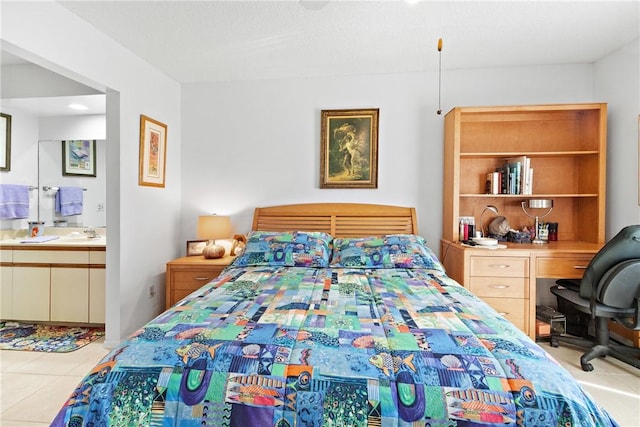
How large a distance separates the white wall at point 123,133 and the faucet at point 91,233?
0.92 metres

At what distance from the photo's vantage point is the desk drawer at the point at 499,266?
9.18ft

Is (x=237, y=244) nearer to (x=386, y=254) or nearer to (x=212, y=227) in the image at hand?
(x=212, y=227)

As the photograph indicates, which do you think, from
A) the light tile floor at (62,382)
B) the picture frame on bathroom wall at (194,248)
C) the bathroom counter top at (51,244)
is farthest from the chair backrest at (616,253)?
the bathroom counter top at (51,244)

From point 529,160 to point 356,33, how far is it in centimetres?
199

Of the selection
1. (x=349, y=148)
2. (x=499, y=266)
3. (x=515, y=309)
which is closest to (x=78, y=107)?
(x=349, y=148)

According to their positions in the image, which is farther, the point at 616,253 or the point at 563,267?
the point at 563,267

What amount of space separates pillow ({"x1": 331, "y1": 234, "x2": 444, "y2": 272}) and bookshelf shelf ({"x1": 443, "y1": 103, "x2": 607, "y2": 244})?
0.52m

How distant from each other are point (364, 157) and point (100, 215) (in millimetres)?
3060

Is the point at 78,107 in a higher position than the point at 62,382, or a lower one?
higher

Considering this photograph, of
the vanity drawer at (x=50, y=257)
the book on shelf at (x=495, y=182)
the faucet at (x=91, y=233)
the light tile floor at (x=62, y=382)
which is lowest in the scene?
the light tile floor at (x=62, y=382)

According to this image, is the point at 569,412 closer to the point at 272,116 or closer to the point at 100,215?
the point at 272,116

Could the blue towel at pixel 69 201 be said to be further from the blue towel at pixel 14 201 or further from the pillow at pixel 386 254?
the pillow at pixel 386 254

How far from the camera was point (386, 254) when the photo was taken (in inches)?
110

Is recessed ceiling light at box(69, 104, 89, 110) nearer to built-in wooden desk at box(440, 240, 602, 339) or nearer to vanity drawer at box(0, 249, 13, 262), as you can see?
vanity drawer at box(0, 249, 13, 262)
